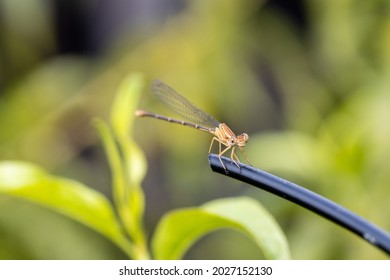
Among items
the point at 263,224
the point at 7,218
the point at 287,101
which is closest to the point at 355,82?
the point at 287,101

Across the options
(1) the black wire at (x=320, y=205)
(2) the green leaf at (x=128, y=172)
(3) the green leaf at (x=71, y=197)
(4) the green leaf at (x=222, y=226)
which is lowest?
(1) the black wire at (x=320, y=205)

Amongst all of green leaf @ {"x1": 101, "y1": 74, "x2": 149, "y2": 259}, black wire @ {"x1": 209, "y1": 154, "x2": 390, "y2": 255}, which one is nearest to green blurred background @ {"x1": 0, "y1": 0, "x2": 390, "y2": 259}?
green leaf @ {"x1": 101, "y1": 74, "x2": 149, "y2": 259}

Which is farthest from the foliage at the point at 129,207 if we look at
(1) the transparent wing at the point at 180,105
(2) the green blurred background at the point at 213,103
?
(2) the green blurred background at the point at 213,103

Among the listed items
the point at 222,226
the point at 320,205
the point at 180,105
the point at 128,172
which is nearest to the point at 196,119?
the point at 180,105

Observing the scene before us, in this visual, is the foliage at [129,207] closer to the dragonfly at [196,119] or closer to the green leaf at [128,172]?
the green leaf at [128,172]

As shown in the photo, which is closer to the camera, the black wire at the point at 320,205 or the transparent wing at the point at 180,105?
the black wire at the point at 320,205

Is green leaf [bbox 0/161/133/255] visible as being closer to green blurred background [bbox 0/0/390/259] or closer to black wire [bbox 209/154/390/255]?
black wire [bbox 209/154/390/255]
